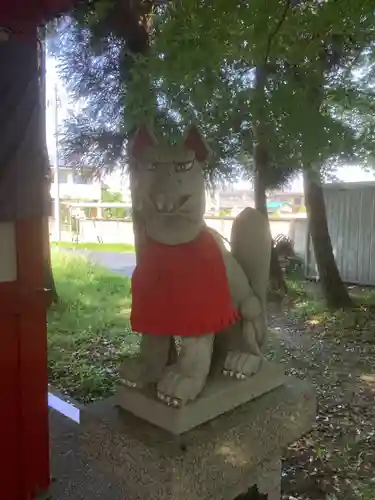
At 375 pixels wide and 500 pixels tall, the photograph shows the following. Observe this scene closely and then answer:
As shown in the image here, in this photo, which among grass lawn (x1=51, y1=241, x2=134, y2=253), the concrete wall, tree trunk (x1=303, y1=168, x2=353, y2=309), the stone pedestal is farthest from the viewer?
grass lawn (x1=51, y1=241, x2=134, y2=253)

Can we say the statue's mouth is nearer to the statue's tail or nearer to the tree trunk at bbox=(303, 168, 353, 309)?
the statue's tail

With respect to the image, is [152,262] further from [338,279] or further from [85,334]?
[338,279]

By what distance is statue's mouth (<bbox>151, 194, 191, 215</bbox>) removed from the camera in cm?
150

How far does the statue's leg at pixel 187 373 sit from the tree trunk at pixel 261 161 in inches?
24.8

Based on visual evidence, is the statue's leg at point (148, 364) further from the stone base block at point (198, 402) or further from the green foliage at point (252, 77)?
the green foliage at point (252, 77)

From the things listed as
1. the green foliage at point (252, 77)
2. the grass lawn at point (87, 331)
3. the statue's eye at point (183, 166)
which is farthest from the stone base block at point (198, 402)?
the grass lawn at point (87, 331)

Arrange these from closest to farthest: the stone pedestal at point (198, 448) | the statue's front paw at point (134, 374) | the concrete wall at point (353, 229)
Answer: the stone pedestal at point (198, 448)
the statue's front paw at point (134, 374)
the concrete wall at point (353, 229)

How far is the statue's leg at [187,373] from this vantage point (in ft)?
4.95

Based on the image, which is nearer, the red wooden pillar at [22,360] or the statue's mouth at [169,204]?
the statue's mouth at [169,204]

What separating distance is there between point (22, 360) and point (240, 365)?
970 mm

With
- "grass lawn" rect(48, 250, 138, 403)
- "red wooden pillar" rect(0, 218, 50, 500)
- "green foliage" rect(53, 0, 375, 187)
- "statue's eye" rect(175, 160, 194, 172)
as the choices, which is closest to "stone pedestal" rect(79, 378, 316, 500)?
"red wooden pillar" rect(0, 218, 50, 500)

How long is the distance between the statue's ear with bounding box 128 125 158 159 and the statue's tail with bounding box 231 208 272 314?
44 centimetres

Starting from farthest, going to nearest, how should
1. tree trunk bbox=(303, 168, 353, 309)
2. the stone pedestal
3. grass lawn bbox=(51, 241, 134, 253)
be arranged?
grass lawn bbox=(51, 241, 134, 253) < tree trunk bbox=(303, 168, 353, 309) < the stone pedestal

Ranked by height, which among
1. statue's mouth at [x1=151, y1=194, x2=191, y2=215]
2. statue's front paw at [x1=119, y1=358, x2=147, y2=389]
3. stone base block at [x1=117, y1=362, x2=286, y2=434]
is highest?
statue's mouth at [x1=151, y1=194, x2=191, y2=215]
